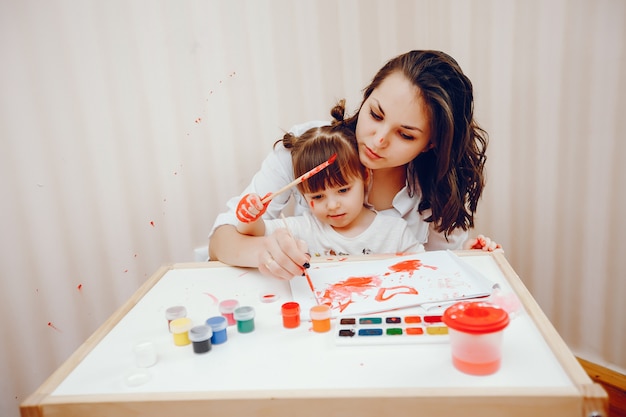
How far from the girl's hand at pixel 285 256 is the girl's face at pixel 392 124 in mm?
347

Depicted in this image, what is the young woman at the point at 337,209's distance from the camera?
3.65 feet

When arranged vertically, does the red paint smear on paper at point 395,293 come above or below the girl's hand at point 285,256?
below

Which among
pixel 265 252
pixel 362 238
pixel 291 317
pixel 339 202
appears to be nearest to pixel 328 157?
pixel 339 202

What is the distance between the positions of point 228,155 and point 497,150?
813mm

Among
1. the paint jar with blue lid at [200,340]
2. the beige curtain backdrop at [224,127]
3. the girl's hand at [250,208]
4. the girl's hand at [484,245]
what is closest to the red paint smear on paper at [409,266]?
the girl's hand at [484,245]

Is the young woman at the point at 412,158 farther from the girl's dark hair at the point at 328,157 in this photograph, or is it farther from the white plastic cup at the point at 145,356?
the white plastic cup at the point at 145,356

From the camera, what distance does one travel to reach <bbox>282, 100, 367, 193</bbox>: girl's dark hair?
3.63 feet

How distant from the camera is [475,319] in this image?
0.56 meters

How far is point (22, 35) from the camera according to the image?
1197 millimetres

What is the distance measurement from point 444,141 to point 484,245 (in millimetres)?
256

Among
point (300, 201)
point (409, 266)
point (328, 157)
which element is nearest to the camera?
point (409, 266)

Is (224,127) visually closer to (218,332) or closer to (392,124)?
(392,124)

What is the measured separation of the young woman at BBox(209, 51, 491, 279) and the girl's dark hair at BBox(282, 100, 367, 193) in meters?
0.03

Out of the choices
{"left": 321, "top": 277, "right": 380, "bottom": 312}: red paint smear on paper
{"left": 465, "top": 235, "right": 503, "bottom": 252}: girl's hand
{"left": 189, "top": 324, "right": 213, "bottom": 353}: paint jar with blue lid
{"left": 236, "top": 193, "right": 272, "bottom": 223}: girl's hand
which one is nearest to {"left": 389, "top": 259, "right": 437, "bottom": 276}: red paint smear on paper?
{"left": 321, "top": 277, "right": 380, "bottom": 312}: red paint smear on paper
